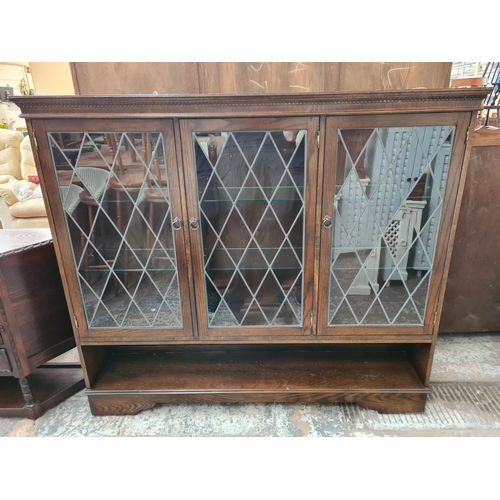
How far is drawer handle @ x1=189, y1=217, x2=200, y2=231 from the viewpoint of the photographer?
1.13 m

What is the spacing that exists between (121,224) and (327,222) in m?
0.73

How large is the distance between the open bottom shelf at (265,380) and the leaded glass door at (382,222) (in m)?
0.26

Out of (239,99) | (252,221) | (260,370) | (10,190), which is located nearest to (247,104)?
(239,99)

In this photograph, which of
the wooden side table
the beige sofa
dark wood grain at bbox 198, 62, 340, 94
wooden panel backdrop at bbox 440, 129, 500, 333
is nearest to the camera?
the wooden side table

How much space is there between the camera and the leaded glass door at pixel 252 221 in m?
1.07

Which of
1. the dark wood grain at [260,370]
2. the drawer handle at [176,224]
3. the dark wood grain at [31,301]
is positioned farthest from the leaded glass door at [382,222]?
the dark wood grain at [31,301]

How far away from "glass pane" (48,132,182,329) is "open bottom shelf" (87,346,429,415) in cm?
29

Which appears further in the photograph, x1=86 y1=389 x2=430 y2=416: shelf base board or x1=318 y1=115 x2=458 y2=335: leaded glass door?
x1=86 y1=389 x2=430 y2=416: shelf base board

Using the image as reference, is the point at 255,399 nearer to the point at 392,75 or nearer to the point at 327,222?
the point at 327,222

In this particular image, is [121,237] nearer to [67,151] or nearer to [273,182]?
[67,151]

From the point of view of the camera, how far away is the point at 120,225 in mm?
1182

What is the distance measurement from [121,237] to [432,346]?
1.23 meters

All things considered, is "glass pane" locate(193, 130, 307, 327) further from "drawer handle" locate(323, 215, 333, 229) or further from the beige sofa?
the beige sofa

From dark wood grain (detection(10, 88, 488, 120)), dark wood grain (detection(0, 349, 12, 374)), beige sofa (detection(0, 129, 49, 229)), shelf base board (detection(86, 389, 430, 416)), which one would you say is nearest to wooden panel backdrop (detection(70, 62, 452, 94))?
dark wood grain (detection(10, 88, 488, 120))
